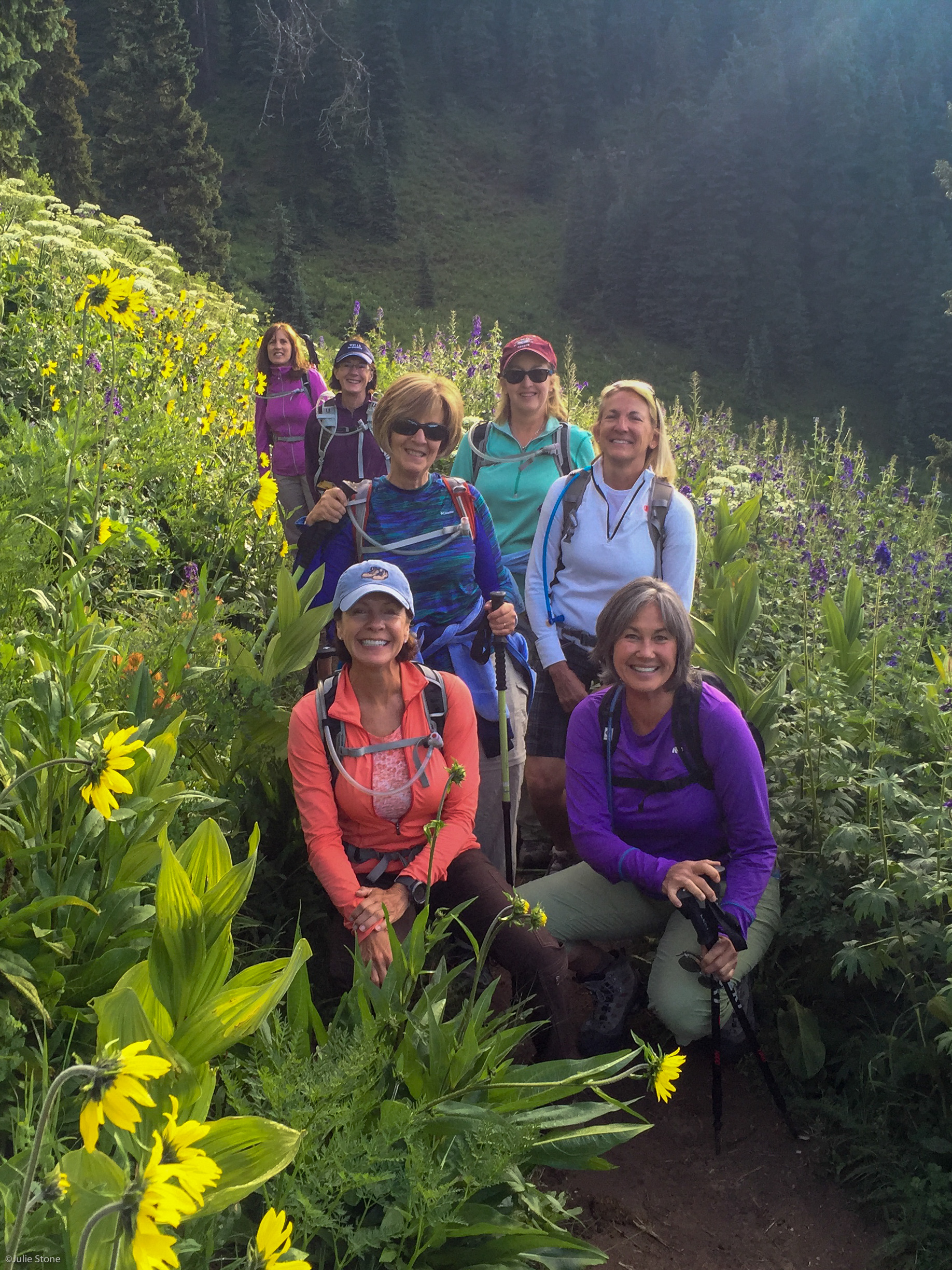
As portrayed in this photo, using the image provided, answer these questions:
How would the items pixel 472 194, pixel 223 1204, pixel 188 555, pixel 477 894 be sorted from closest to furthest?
pixel 223 1204 < pixel 477 894 < pixel 188 555 < pixel 472 194

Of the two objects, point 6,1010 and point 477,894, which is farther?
point 477,894

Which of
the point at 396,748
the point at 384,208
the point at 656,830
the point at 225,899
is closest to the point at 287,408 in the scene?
the point at 396,748

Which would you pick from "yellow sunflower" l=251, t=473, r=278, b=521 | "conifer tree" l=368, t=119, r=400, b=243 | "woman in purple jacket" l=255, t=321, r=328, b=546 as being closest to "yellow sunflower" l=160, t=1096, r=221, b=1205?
"yellow sunflower" l=251, t=473, r=278, b=521

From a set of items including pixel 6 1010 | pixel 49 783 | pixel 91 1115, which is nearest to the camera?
pixel 91 1115

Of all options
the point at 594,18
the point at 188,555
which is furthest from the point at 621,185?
the point at 188,555

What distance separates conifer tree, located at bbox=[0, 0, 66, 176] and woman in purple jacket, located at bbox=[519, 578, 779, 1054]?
45.0 ft

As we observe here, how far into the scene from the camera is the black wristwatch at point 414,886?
2701mm

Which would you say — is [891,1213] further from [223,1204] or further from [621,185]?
[621,185]

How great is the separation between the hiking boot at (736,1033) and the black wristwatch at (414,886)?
1072mm

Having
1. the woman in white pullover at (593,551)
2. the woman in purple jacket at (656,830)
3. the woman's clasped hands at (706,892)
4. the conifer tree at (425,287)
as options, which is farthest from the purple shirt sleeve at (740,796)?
the conifer tree at (425,287)

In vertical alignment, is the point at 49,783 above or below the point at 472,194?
below

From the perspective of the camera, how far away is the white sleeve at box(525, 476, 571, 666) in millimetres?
3727

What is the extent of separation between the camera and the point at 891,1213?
247 cm

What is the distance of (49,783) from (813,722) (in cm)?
248
